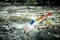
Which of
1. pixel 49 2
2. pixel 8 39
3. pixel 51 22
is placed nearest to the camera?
pixel 8 39

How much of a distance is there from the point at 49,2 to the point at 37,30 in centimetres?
593

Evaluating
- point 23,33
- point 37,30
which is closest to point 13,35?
point 23,33

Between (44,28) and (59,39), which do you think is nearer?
(59,39)

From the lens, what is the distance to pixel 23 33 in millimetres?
5242

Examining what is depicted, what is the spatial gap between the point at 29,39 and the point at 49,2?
6.58 metres

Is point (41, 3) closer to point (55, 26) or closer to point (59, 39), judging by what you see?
point (55, 26)

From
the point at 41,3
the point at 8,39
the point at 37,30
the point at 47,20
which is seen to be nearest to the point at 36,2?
the point at 41,3

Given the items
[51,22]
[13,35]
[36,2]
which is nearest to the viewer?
[13,35]

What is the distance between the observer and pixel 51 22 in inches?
241

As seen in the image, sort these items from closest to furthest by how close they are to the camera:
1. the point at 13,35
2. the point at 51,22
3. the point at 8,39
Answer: the point at 8,39, the point at 13,35, the point at 51,22

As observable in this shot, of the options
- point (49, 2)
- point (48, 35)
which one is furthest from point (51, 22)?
point (49, 2)

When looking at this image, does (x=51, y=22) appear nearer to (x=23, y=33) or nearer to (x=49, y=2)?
(x=23, y=33)

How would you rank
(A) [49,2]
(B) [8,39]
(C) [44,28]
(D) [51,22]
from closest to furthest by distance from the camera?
1. (B) [8,39]
2. (C) [44,28]
3. (D) [51,22]
4. (A) [49,2]

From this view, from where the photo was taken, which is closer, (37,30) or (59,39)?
(59,39)
